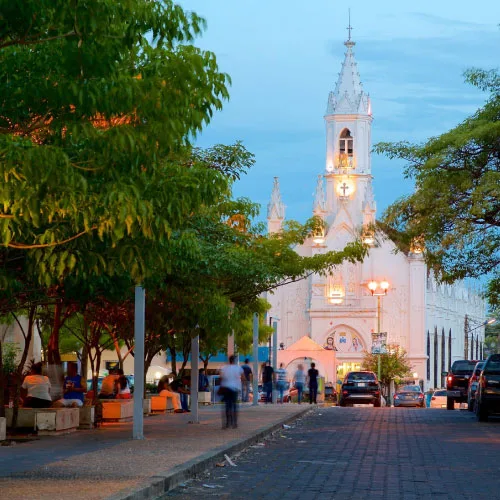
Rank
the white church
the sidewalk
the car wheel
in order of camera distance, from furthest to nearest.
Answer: the white church, the car wheel, the sidewalk

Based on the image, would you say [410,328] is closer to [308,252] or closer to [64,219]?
[308,252]

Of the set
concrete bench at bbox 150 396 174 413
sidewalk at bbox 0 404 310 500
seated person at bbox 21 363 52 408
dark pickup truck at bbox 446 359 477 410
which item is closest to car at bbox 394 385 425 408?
dark pickup truck at bbox 446 359 477 410

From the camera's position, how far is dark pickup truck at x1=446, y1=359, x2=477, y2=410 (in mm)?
50219

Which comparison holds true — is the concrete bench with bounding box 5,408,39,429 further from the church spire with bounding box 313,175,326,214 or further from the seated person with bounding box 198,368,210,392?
the church spire with bounding box 313,175,326,214

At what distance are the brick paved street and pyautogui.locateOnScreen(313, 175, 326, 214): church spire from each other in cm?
8314

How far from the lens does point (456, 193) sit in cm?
3453

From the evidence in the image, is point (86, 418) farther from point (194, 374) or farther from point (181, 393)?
point (181, 393)

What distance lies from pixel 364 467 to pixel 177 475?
12.5 feet

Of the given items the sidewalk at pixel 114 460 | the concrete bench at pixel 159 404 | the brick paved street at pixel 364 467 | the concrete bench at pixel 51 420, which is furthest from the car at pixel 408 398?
the concrete bench at pixel 51 420

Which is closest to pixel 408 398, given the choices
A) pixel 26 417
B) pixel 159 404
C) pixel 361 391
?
pixel 361 391

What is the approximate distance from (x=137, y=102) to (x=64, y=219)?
2.14m

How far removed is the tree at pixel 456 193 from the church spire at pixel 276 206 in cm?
8158

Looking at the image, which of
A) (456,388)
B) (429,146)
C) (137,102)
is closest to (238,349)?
(456,388)

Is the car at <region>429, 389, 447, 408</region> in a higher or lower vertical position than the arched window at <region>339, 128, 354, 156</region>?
lower
